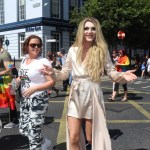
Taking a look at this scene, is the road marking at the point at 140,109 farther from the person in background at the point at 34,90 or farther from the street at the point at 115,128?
the person in background at the point at 34,90

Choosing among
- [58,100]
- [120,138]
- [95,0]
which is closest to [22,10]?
[95,0]

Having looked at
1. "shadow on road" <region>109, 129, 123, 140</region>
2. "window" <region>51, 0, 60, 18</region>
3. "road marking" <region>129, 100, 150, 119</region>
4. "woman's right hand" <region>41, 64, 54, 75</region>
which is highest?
"window" <region>51, 0, 60, 18</region>

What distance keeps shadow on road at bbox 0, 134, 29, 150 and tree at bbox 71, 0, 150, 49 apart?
18.0 meters

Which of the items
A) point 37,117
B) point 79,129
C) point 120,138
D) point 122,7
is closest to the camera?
point 79,129

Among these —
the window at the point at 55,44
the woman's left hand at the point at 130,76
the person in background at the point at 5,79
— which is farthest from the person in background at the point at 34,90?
the window at the point at 55,44

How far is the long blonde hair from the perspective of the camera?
145 inches

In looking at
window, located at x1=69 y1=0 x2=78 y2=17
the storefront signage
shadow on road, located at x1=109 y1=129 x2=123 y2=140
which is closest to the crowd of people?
shadow on road, located at x1=109 y1=129 x2=123 y2=140

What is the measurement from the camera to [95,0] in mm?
23469

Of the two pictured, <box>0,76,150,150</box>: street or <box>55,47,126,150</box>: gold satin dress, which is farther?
<box>0,76,150,150</box>: street

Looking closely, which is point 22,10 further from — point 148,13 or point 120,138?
point 120,138

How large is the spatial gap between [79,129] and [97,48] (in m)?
0.98

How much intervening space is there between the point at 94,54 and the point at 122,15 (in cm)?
1988

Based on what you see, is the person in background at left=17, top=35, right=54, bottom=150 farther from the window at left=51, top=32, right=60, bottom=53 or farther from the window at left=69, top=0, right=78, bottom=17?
the window at left=69, top=0, right=78, bottom=17

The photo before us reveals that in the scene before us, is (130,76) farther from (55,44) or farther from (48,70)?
(55,44)
